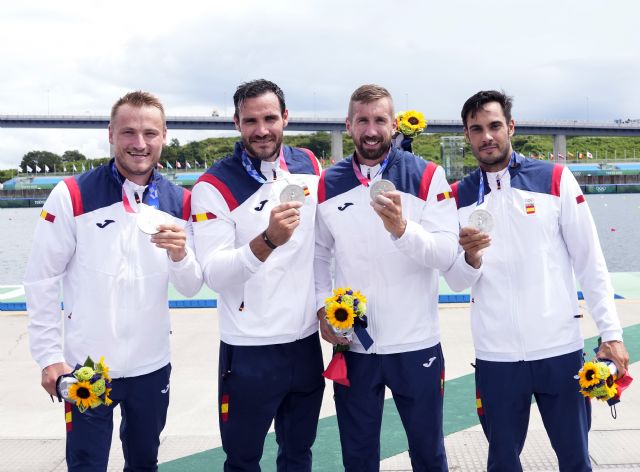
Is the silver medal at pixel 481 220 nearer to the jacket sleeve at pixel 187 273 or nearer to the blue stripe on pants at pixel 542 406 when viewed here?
the blue stripe on pants at pixel 542 406

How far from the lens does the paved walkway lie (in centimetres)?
428

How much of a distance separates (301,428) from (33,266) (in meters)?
1.64

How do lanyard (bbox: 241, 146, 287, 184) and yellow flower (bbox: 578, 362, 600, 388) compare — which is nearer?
yellow flower (bbox: 578, 362, 600, 388)

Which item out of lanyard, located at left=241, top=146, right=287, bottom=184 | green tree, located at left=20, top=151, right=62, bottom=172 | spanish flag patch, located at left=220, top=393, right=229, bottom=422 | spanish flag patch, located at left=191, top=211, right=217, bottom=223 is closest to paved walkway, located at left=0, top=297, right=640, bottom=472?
spanish flag patch, located at left=220, top=393, right=229, bottom=422

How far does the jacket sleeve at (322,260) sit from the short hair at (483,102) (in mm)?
995

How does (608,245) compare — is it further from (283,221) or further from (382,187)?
(283,221)

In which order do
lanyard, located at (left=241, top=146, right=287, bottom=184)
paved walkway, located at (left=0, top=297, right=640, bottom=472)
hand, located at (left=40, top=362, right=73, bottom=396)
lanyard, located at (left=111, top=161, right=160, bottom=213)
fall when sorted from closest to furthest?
1. hand, located at (left=40, top=362, right=73, bottom=396)
2. lanyard, located at (left=111, top=161, right=160, bottom=213)
3. lanyard, located at (left=241, top=146, right=287, bottom=184)
4. paved walkway, located at (left=0, top=297, right=640, bottom=472)

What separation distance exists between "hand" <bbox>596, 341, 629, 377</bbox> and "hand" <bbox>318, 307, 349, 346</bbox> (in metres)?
1.36

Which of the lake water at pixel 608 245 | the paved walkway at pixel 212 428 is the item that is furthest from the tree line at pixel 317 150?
the paved walkway at pixel 212 428

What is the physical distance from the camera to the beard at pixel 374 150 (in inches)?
133

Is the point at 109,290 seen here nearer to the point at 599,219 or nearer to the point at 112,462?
the point at 112,462

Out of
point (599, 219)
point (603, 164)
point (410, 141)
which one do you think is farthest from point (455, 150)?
point (410, 141)

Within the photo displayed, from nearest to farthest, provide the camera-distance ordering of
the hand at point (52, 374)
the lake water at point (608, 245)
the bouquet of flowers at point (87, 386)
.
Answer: the bouquet of flowers at point (87, 386) < the hand at point (52, 374) < the lake water at point (608, 245)

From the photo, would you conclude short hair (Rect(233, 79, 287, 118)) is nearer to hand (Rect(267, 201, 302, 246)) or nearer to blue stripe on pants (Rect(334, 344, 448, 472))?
hand (Rect(267, 201, 302, 246))
